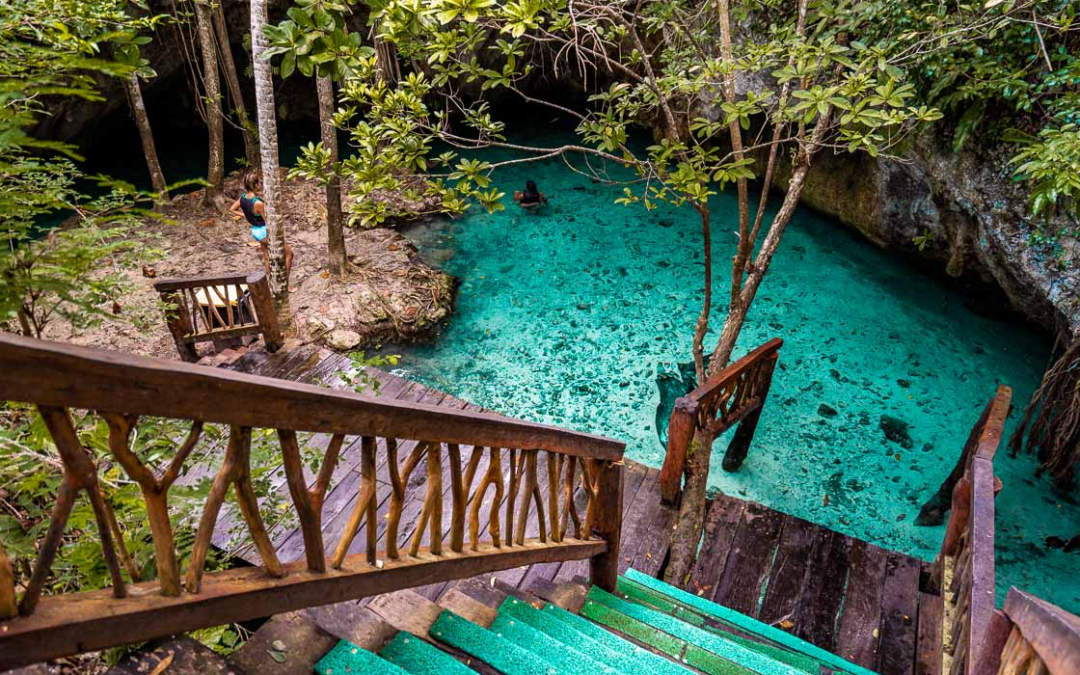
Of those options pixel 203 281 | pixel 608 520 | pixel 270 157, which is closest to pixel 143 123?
pixel 270 157

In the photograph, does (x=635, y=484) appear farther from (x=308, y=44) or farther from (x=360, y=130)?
(x=308, y=44)

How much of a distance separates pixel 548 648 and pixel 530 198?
9348 millimetres

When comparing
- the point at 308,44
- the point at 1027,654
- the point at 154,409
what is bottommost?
the point at 1027,654

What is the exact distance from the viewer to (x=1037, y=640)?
146 cm

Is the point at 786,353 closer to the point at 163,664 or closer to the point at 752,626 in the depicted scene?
the point at 752,626

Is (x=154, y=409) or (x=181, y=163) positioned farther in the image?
(x=181, y=163)

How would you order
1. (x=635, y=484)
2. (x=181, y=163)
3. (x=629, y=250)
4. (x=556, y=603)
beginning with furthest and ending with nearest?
(x=181, y=163) → (x=629, y=250) → (x=635, y=484) → (x=556, y=603)

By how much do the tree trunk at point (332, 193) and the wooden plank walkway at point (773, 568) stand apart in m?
3.29

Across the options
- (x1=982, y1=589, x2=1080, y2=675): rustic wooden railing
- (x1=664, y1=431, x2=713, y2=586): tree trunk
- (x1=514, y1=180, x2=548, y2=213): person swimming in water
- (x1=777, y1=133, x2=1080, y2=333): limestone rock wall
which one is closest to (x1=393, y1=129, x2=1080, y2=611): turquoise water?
(x1=514, y1=180, x2=548, y2=213): person swimming in water

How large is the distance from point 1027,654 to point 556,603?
2088 mm

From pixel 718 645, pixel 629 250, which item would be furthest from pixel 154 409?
pixel 629 250

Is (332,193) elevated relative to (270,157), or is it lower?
lower

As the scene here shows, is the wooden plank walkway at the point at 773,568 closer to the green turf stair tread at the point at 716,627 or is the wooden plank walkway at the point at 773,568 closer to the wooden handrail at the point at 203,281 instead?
the green turf stair tread at the point at 716,627

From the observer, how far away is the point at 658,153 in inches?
183
